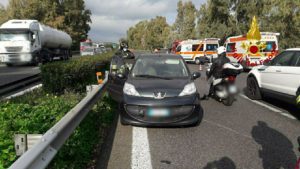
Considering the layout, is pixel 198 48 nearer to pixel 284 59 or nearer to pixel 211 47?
pixel 211 47

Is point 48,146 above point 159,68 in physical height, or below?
below

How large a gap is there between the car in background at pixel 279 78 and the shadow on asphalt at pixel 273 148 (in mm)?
1589

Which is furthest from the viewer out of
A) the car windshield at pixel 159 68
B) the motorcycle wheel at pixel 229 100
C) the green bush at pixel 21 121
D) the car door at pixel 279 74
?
the motorcycle wheel at pixel 229 100

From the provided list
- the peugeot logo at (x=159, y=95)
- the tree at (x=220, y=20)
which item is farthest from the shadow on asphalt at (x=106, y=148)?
the tree at (x=220, y=20)

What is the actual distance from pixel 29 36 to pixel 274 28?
124ft

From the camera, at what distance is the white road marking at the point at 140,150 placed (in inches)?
175

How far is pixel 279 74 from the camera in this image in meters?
8.23

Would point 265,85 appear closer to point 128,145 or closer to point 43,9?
point 128,145

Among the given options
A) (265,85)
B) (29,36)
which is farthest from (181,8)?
(265,85)

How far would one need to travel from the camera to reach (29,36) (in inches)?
971

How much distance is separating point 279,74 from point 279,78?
0.11 meters

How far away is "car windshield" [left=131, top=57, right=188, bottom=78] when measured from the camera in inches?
287

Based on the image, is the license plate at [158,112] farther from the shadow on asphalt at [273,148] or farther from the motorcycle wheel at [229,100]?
the motorcycle wheel at [229,100]

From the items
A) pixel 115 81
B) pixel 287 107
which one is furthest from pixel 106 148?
pixel 115 81
